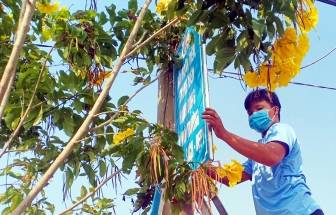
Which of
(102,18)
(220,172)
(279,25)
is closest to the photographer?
(279,25)

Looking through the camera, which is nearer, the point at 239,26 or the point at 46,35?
the point at 239,26

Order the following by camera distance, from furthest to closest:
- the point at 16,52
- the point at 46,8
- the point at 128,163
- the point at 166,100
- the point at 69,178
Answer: the point at 166,100 → the point at 46,8 → the point at 69,178 → the point at 128,163 → the point at 16,52

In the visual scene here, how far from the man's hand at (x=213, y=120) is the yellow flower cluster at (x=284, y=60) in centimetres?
23

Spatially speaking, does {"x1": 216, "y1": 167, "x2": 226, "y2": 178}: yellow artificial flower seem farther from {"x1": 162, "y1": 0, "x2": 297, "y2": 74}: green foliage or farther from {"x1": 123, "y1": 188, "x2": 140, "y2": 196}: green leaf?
{"x1": 123, "y1": 188, "x2": 140, "y2": 196}: green leaf

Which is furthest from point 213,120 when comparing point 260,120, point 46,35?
point 46,35

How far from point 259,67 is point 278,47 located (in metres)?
0.11

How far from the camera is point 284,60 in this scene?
186cm

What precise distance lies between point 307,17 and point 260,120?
635mm

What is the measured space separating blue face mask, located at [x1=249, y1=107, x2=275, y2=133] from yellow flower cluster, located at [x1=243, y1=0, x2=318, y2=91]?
464 millimetres

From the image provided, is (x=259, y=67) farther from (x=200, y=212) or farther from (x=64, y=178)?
(x=64, y=178)

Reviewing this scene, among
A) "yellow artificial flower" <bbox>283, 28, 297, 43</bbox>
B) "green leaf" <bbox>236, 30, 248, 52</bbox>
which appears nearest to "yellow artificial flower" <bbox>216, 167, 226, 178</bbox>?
"green leaf" <bbox>236, 30, 248, 52</bbox>

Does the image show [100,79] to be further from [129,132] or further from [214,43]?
[214,43]

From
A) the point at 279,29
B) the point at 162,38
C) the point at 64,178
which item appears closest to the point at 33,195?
the point at 64,178

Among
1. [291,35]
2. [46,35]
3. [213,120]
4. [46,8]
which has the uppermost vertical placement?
[46,8]
